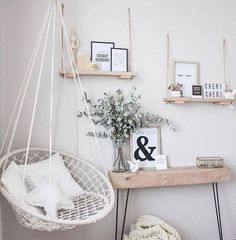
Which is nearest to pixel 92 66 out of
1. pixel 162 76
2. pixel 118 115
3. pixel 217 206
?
pixel 118 115

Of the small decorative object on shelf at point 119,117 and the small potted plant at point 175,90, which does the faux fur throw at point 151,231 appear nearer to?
the small decorative object on shelf at point 119,117

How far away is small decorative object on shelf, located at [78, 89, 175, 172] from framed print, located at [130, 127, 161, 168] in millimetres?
68

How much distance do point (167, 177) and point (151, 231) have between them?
432 millimetres

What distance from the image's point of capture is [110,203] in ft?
6.08

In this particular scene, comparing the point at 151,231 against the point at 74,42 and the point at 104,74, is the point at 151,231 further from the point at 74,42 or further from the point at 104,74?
the point at 74,42

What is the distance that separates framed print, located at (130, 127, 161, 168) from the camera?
Result: 243cm

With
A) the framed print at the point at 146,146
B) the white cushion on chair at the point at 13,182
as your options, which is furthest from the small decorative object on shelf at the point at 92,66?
the white cushion on chair at the point at 13,182

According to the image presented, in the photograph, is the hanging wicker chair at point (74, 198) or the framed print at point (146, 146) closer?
the hanging wicker chair at point (74, 198)

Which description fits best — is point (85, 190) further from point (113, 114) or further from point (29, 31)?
point (29, 31)

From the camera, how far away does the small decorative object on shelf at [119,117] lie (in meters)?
2.23

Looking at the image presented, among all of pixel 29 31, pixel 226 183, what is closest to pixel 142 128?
pixel 226 183

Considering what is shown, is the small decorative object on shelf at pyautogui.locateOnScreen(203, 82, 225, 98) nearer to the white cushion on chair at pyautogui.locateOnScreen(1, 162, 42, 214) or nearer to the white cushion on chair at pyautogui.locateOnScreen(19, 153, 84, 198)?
the white cushion on chair at pyautogui.locateOnScreen(19, 153, 84, 198)

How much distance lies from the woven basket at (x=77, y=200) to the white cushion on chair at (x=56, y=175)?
0.26ft

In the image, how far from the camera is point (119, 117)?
7.30 feet
